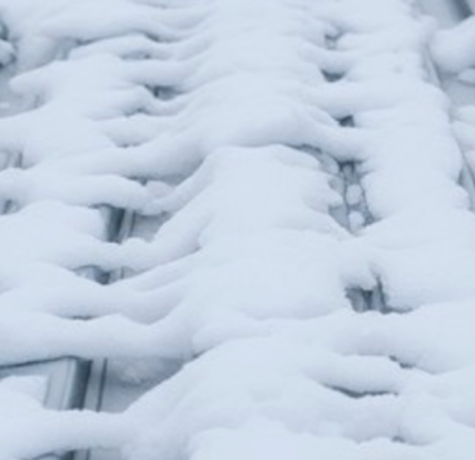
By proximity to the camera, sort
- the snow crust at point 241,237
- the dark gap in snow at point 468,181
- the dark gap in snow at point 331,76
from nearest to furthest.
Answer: the snow crust at point 241,237, the dark gap in snow at point 468,181, the dark gap in snow at point 331,76

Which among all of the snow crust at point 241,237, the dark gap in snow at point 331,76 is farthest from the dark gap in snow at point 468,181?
the dark gap in snow at point 331,76

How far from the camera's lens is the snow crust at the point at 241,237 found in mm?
1457

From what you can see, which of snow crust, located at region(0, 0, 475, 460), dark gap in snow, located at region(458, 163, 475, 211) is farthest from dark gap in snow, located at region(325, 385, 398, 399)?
dark gap in snow, located at region(458, 163, 475, 211)

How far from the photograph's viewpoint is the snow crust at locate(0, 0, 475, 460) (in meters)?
1.46

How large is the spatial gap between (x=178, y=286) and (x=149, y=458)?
37 centimetres

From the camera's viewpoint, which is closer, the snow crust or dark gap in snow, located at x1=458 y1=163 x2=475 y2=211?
the snow crust

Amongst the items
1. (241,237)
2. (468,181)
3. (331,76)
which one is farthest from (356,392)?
(331,76)

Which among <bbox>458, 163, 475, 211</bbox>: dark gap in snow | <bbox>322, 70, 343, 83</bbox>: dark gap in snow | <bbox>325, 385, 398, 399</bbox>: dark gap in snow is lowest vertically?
<bbox>322, 70, 343, 83</bbox>: dark gap in snow

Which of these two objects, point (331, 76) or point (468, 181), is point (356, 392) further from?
point (331, 76)

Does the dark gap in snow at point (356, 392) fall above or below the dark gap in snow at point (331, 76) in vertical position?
above

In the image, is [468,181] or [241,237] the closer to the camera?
[241,237]

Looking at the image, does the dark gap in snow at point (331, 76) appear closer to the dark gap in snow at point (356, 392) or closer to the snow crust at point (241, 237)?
the snow crust at point (241, 237)

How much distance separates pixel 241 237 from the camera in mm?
1811

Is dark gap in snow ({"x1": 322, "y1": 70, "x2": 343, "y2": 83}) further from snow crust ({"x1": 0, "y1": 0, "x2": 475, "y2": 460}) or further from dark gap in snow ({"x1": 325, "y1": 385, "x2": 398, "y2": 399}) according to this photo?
dark gap in snow ({"x1": 325, "y1": 385, "x2": 398, "y2": 399})
